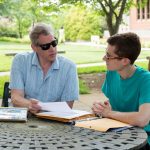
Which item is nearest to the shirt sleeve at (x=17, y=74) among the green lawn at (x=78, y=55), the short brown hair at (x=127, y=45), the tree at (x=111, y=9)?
the short brown hair at (x=127, y=45)

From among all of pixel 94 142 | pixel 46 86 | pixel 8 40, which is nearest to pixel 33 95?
pixel 46 86

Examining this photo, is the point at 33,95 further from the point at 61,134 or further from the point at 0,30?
the point at 0,30

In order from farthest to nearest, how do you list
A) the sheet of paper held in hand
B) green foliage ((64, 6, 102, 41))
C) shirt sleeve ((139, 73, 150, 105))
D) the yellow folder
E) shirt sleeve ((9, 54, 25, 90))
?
1. green foliage ((64, 6, 102, 41))
2. shirt sleeve ((9, 54, 25, 90))
3. the sheet of paper held in hand
4. shirt sleeve ((139, 73, 150, 105))
5. the yellow folder

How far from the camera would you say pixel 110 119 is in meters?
3.13

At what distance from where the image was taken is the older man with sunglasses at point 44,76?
13.0 ft

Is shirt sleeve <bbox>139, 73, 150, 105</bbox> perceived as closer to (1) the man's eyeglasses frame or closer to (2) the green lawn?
(1) the man's eyeglasses frame

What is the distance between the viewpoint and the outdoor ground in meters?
9.08

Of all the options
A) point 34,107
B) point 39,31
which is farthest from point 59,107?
point 39,31

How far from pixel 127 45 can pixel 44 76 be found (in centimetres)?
110

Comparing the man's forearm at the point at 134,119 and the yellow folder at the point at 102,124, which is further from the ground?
the man's forearm at the point at 134,119

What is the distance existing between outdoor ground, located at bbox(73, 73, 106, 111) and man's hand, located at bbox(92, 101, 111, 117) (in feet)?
17.0

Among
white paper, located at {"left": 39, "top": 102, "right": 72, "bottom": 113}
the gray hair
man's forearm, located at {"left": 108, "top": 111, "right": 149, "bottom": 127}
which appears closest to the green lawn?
the gray hair

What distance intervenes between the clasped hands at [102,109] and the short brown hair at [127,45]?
0.39 meters

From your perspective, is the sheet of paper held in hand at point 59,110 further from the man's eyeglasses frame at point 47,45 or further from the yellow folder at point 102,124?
the man's eyeglasses frame at point 47,45
